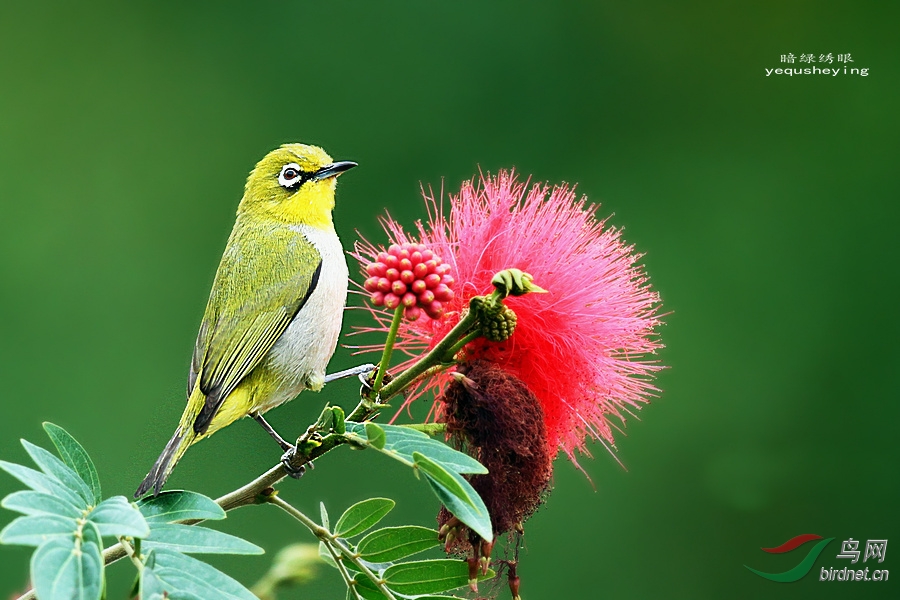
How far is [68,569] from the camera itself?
1.51 metres

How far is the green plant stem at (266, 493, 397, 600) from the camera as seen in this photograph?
6.98 ft

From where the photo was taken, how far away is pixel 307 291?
9.63ft

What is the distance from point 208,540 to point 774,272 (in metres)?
5.89

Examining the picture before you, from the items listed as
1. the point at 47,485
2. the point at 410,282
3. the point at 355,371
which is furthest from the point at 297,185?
the point at 47,485

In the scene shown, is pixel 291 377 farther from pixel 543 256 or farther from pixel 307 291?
pixel 543 256

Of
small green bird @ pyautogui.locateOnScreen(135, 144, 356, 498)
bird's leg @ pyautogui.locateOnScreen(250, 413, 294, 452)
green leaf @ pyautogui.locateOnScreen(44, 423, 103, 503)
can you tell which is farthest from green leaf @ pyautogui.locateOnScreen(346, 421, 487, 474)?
bird's leg @ pyautogui.locateOnScreen(250, 413, 294, 452)

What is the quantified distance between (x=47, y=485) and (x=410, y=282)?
2.62 ft

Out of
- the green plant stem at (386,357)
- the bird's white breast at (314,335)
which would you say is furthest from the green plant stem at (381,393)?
the bird's white breast at (314,335)

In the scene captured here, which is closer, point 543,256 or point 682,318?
point 543,256

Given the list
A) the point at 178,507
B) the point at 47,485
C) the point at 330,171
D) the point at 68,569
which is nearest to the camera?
the point at 68,569

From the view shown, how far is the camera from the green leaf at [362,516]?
7.48 ft

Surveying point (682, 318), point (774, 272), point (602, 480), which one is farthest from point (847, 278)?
point (602, 480)

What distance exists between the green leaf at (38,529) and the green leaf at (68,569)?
0.05ft

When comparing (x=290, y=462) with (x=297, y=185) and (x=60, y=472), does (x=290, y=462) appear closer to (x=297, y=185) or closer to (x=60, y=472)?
(x=60, y=472)
